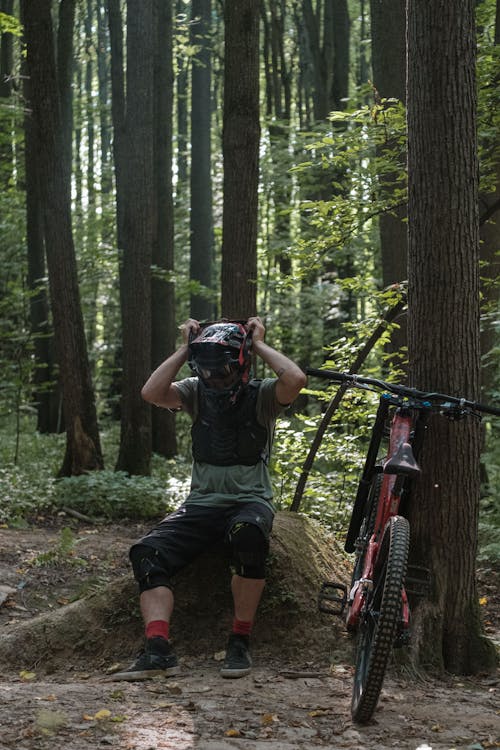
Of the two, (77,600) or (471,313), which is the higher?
(471,313)

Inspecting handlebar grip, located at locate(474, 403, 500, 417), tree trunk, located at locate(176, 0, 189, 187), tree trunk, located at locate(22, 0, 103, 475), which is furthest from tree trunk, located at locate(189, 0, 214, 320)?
handlebar grip, located at locate(474, 403, 500, 417)

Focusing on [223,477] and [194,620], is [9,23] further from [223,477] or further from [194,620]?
[194,620]

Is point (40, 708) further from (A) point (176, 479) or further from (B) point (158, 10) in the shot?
(B) point (158, 10)

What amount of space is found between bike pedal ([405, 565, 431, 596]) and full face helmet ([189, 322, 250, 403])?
1.40 m

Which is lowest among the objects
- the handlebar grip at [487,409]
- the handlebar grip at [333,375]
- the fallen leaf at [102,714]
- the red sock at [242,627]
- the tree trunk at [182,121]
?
the fallen leaf at [102,714]

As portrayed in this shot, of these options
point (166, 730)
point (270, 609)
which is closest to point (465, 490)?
point (270, 609)

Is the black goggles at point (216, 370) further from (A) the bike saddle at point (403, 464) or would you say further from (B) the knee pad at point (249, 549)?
(A) the bike saddle at point (403, 464)

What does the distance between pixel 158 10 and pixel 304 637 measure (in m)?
16.1

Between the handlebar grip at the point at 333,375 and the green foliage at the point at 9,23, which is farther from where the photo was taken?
the green foliage at the point at 9,23

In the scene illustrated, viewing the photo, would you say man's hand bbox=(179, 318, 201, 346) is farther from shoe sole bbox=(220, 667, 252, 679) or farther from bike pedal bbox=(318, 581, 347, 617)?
shoe sole bbox=(220, 667, 252, 679)

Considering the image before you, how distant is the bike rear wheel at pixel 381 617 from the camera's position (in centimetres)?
391

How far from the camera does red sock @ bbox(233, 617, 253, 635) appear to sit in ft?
16.4

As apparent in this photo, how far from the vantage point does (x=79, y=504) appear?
38.1ft

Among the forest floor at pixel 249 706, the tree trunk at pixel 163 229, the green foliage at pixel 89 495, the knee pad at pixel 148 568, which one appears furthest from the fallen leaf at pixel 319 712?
the tree trunk at pixel 163 229
